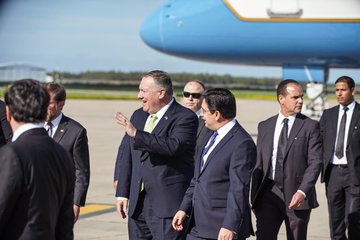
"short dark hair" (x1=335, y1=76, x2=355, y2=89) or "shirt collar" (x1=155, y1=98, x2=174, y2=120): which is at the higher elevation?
"short dark hair" (x1=335, y1=76, x2=355, y2=89)

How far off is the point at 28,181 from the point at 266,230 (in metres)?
3.55

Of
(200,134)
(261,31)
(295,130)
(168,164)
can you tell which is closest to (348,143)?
(295,130)

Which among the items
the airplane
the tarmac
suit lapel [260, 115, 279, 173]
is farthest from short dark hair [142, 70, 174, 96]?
the airplane

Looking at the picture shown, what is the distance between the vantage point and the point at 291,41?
22578 mm

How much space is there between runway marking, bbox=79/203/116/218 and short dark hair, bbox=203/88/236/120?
4584mm

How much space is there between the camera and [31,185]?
3.91 m

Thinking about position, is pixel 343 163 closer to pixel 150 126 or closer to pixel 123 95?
pixel 150 126

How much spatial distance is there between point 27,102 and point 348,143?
16.6ft

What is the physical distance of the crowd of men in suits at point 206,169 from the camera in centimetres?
580

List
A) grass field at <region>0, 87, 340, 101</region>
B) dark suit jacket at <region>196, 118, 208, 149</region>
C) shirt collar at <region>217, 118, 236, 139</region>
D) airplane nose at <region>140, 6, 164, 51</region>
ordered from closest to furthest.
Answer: shirt collar at <region>217, 118, 236, 139</region>, dark suit jacket at <region>196, 118, 208, 149</region>, airplane nose at <region>140, 6, 164, 51</region>, grass field at <region>0, 87, 340, 101</region>

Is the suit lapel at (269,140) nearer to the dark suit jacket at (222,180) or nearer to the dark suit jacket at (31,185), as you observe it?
the dark suit jacket at (222,180)

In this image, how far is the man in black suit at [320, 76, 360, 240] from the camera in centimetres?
825

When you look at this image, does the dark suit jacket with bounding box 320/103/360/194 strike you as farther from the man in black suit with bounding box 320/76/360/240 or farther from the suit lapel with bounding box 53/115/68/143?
the suit lapel with bounding box 53/115/68/143

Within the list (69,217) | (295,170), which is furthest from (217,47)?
(69,217)
